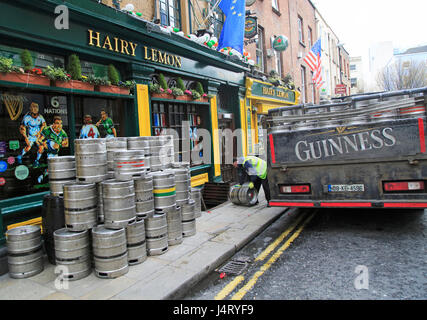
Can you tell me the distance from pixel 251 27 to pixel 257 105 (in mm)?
3304

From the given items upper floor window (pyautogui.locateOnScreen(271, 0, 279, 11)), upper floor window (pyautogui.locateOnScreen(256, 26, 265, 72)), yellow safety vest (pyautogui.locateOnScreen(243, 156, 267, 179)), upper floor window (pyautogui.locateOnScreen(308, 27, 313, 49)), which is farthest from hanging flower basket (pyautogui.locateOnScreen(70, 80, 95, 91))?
upper floor window (pyautogui.locateOnScreen(308, 27, 313, 49))

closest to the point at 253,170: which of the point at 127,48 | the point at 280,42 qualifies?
the point at 127,48

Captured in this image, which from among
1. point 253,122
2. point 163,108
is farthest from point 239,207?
point 253,122

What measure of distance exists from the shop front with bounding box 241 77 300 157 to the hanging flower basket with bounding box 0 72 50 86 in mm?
8002

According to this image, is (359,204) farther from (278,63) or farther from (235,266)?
(278,63)

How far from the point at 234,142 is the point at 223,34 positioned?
14.4ft

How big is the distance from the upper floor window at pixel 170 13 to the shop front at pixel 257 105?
162 inches

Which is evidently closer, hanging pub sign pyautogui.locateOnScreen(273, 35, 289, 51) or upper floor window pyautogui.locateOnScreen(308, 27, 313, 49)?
hanging pub sign pyautogui.locateOnScreen(273, 35, 289, 51)

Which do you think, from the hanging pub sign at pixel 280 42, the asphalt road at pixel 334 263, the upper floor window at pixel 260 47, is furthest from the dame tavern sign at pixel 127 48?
the hanging pub sign at pixel 280 42

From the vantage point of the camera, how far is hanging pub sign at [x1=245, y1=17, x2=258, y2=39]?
509 inches

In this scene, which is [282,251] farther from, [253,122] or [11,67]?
[253,122]

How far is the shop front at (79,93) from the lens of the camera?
5398mm

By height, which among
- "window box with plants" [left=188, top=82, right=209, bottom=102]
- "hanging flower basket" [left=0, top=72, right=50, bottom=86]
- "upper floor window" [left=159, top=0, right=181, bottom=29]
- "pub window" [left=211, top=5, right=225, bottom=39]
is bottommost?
"hanging flower basket" [left=0, top=72, right=50, bottom=86]

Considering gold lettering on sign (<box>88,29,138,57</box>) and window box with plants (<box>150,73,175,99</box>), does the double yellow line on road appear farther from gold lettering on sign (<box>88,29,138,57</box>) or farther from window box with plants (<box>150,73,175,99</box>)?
gold lettering on sign (<box>88,29,138,57</box>)
